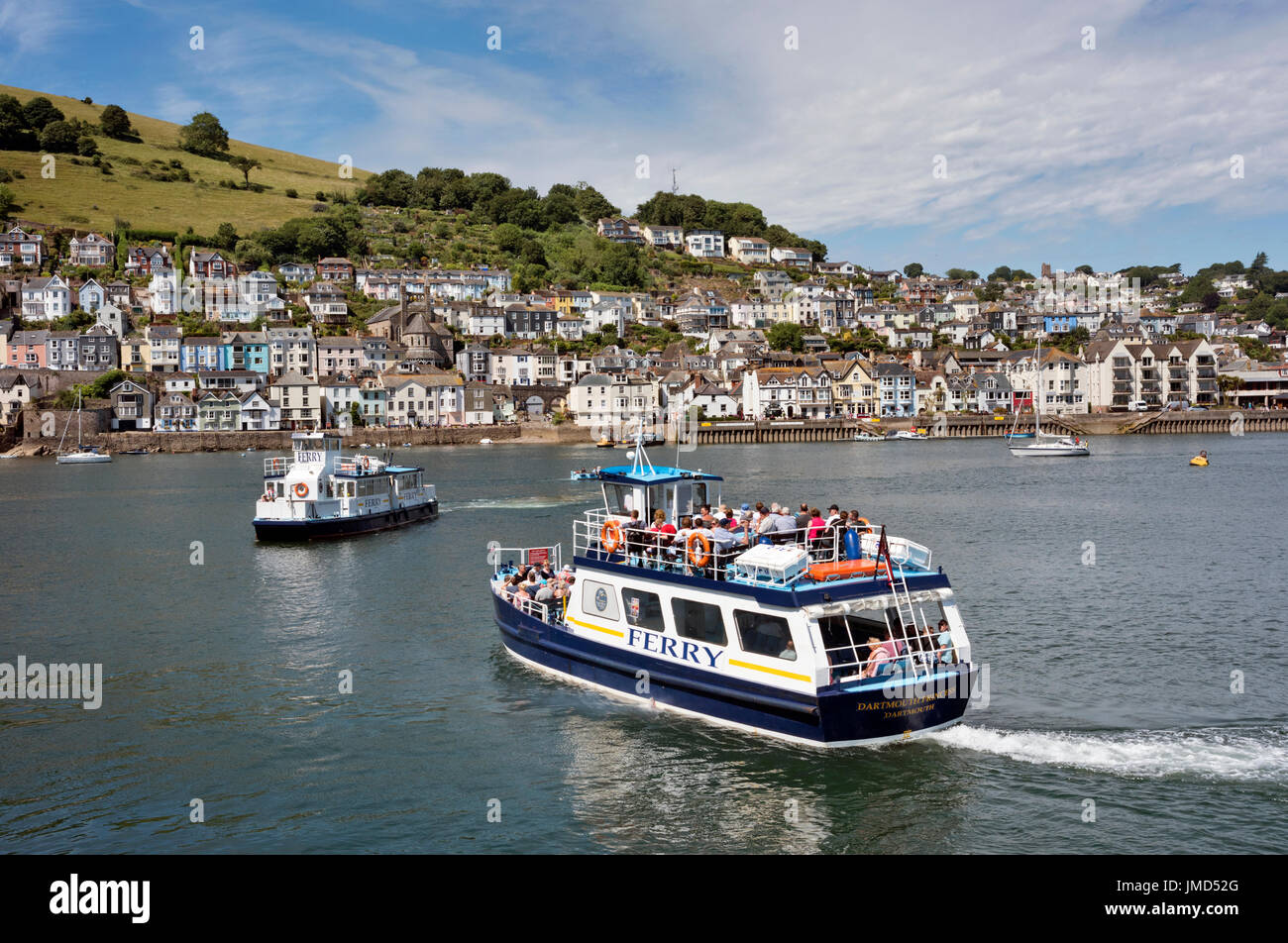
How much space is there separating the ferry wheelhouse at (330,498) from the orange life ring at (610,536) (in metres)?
30.3

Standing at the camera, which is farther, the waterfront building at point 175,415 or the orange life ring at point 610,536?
the waterfront building at point 175,415

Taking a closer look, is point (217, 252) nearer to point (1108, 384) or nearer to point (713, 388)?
point (713, 388)

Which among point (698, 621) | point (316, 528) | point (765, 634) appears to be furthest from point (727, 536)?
point (316, 528)

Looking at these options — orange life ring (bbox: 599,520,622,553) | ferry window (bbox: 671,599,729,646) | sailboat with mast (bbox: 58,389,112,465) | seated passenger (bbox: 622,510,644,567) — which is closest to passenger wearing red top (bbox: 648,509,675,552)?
seated passenger (bbox: 622,510,644,567)

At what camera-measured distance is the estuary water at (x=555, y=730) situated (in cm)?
1495

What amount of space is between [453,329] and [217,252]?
53.2m

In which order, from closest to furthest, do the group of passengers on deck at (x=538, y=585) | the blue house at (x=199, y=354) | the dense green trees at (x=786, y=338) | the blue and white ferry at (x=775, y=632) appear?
the blue and white ferry at (x=775, y=632) < the group of passengers on deck at (x=538, y=585) < the blue house at (x=199, y=354) < the dense green trees at (x=786, y=338)

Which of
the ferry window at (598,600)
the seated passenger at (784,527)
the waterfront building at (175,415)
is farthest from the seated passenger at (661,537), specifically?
the waterfront building at (175,415)

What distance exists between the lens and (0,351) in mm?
145875

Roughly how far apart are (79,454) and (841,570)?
11760 centimetres

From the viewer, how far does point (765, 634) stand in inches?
696

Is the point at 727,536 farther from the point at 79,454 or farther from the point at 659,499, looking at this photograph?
the point at 79,454

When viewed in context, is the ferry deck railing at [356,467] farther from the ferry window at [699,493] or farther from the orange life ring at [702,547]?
the orange life ring at [702,547]

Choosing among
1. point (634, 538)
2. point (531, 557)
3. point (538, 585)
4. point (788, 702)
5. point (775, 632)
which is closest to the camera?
point (788, 702)
